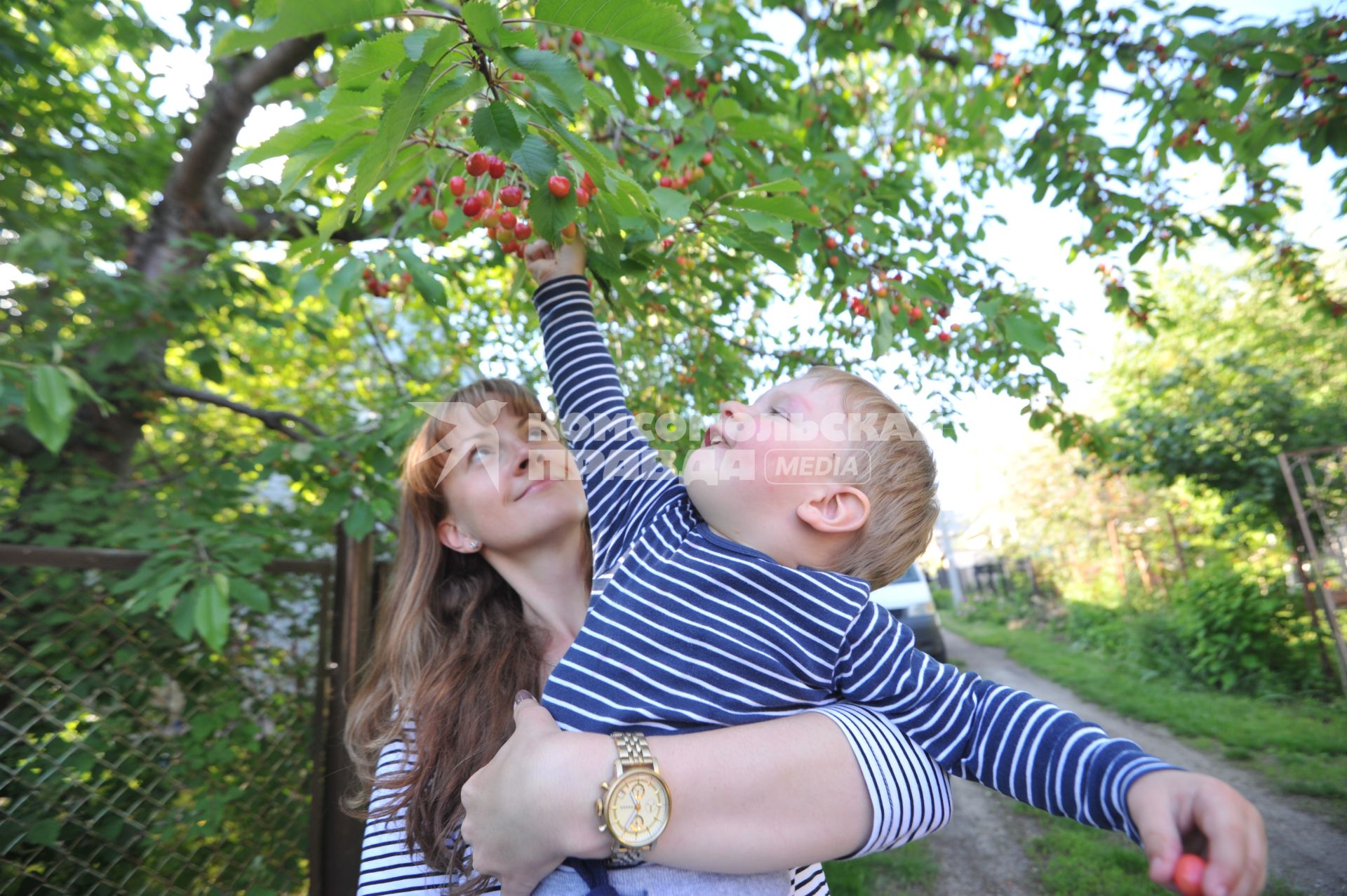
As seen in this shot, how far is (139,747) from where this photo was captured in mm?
2027

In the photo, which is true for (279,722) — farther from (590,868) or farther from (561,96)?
(561,96)

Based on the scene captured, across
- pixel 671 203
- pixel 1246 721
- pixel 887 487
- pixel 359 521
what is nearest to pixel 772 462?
pixel 887 487

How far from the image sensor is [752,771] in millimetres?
861

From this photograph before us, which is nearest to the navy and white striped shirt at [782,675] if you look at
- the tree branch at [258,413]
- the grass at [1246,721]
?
the tree branch at [258,413]

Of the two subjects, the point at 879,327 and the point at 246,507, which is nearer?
the point at 879,327

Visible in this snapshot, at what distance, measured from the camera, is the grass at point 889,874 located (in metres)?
3.25

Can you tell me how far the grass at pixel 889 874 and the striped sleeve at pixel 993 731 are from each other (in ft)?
9.08

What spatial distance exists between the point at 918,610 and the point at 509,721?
630 cm

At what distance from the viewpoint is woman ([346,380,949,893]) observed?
0.86 metres

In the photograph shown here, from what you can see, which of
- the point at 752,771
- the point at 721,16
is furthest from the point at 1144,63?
the point at 752,771

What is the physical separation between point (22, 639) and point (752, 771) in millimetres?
2160

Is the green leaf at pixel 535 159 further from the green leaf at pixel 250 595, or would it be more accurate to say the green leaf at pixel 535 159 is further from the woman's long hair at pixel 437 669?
the green leaf at pixel 250 595

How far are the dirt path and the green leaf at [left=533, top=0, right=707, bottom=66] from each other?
A: 3157 millimetres

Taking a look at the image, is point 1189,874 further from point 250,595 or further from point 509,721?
point 250,595
